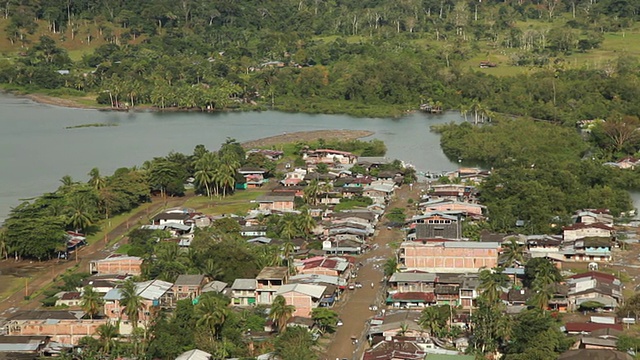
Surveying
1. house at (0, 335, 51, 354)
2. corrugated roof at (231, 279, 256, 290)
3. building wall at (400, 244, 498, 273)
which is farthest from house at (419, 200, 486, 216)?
house at (0, 335, 51, 354)

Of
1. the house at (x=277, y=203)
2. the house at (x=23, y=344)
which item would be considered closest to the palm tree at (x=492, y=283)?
the house at (x=277, y=203)

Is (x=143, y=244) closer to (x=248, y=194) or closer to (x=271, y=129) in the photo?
(x=248, y=194)

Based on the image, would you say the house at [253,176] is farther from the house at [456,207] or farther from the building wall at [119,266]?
the building wall at [119,266]

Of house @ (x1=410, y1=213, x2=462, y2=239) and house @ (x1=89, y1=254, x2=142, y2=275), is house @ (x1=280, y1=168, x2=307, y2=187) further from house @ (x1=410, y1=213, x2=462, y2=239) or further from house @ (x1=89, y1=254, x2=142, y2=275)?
house @ (x1=89, y1=254, x2=142, y2=275)

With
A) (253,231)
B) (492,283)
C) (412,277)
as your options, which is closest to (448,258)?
(412,277)

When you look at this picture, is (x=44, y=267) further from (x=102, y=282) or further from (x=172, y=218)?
(x=172, y=218)

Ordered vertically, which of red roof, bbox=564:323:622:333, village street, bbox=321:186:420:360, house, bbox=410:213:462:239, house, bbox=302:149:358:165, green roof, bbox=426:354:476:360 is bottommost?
village street, bbox=321:186:420:360
